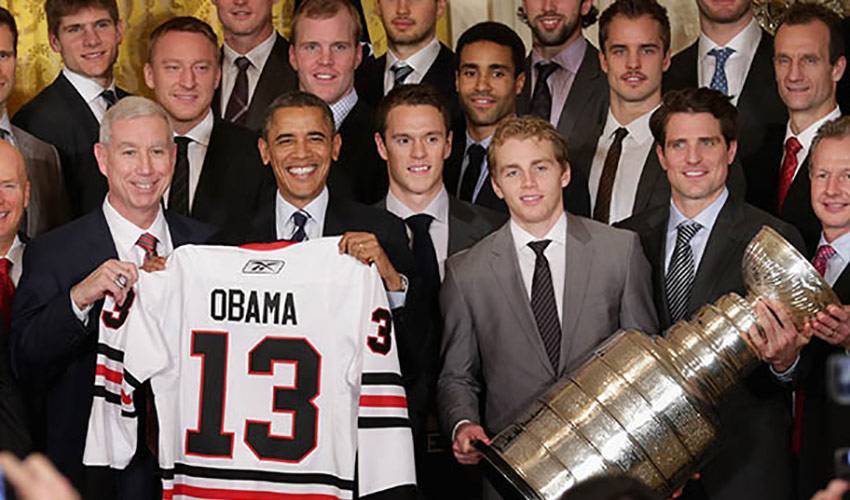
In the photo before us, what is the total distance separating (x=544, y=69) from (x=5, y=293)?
220 cm

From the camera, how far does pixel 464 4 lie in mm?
7676

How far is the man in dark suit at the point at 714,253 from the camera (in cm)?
523

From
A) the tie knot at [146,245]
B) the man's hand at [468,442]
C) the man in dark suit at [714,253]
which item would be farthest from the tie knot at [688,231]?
the tie knot at [146,245]

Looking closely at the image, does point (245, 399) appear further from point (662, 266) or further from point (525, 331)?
point (662, 266)

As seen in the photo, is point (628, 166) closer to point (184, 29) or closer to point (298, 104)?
point (298, 104)

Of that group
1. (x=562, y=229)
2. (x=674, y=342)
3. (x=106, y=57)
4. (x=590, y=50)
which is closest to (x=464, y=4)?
(x=590, y=50)

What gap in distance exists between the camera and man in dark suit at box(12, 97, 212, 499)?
17.0ft

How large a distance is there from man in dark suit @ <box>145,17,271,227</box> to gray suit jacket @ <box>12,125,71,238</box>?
1.26 ft

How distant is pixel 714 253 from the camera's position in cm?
531

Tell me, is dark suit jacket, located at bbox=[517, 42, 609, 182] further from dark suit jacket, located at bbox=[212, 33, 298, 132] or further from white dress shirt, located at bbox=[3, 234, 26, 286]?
white dress shirt, located at bbox=[3, 234, 26, 286]

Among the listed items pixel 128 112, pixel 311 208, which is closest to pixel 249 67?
pixel 128 112

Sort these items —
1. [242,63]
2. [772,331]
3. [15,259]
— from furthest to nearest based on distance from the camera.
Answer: [242,63] < [15,259] < [772,331]

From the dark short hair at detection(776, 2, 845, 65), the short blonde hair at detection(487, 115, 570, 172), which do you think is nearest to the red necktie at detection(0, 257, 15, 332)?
the short blonde hair at detection(487, 115, 570, 172)

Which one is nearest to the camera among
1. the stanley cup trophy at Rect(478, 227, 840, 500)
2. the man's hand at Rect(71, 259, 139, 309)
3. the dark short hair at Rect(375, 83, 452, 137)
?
the stanley cup trophy at Rect(478, 227, 840, 500)
